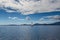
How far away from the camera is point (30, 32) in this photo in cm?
174

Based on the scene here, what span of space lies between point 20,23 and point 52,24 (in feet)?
1.29

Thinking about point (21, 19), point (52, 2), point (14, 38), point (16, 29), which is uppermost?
point (52, 2)

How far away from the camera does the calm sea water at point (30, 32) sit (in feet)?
5.55

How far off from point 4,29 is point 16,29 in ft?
0.50

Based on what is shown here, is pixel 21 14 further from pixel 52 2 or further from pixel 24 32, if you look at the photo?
pixel 52 2

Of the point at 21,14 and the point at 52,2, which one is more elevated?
the point at 52,2

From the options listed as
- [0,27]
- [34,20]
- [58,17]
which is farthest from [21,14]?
[58,17]

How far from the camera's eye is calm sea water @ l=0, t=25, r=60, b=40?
169 cm

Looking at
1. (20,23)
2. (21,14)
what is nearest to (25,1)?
(21,14)

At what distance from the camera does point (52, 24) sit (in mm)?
1731

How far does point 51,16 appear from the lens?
173cm

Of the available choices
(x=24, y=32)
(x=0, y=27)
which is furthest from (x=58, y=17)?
(x=0, y=27)

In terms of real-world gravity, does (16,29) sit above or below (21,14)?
below

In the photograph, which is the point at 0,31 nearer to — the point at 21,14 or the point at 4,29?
the point at 4,29
